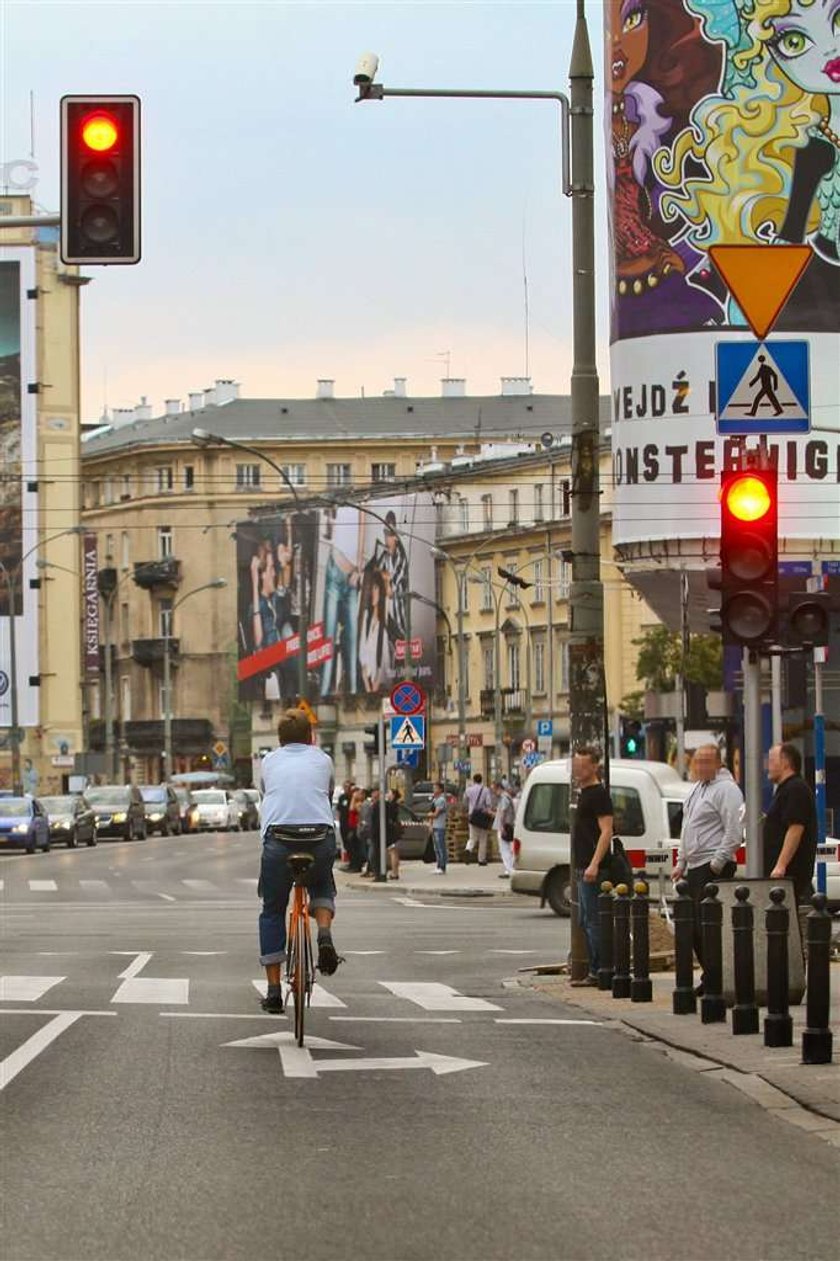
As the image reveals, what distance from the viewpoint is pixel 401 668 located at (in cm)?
11319

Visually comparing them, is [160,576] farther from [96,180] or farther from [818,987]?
[818,987]

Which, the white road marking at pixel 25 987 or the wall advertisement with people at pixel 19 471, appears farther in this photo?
the wall advertisement with people at pixel 19 471

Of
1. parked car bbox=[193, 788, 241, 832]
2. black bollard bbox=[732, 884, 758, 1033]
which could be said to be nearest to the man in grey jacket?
black bollard bbox=[732, 884, 758, 1033]

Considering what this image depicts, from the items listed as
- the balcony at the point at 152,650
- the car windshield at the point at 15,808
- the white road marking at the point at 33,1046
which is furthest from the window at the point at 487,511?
the white road marking at the point at 33,1046

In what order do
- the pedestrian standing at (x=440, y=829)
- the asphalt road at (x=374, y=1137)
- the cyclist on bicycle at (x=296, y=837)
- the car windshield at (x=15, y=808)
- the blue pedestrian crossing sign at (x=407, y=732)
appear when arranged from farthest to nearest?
1. the car windshield at (x=15, y=808)
2. the pedestrian standing at (x=440, y=829)
3. the blue pedestrian crossing sign at (x=407, y=732)
4. the cyclist on bicycle at (x=296, y=837)
5. the asphalt road at (x=374, y=1137)

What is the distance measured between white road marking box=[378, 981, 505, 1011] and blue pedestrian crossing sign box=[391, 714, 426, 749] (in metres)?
26.8

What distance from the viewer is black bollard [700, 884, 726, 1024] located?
16.7 m

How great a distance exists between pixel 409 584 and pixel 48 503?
2390 centimetres

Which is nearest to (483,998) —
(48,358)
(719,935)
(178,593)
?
(719,935)

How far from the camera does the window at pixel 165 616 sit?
6294 inches

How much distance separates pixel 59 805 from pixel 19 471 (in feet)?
161

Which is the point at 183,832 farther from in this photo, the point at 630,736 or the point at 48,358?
the point at 630,736

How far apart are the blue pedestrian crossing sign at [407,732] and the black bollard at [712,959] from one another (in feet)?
103

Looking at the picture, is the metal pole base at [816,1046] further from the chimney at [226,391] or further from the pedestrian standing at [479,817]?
the chimney at [226,391]
